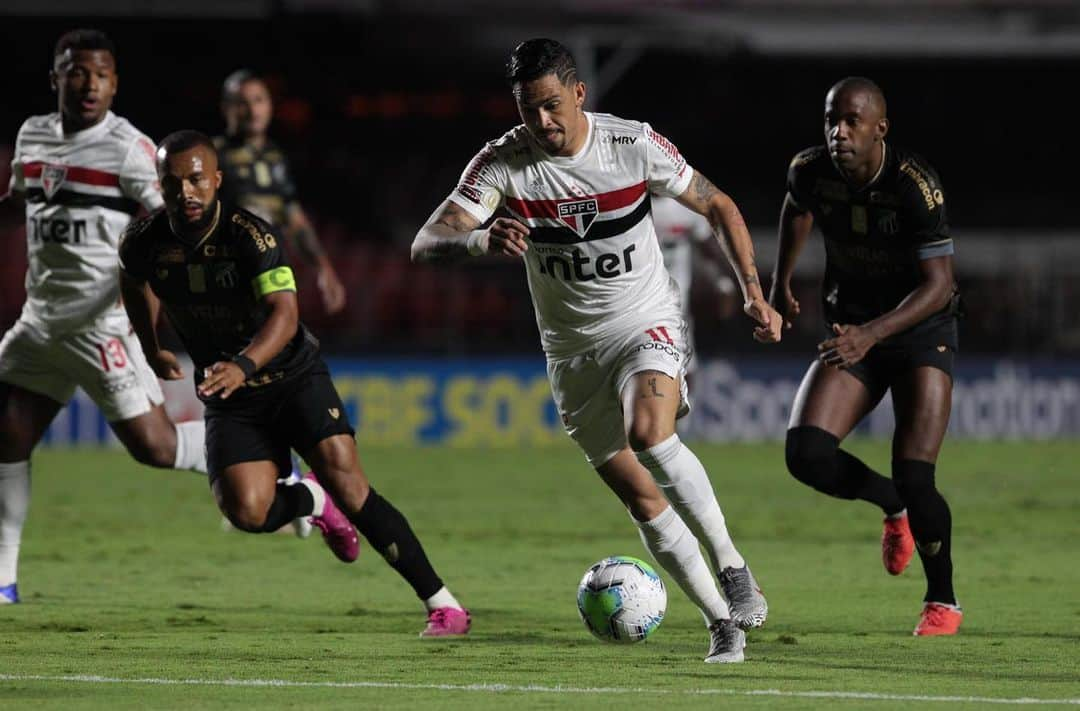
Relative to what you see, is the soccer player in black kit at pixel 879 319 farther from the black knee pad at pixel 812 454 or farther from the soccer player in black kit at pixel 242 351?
the soccer player in black kit at pixel 242 351

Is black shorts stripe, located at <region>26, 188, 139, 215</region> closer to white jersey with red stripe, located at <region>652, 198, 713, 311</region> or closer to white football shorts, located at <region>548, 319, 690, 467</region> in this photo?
white football shorts, located at <region>548, 319, 690, 467</region>

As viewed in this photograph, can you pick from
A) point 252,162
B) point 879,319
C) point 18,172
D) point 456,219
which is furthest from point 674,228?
point 456,219

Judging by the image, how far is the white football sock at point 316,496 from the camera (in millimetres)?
8258

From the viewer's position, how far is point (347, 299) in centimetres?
2109

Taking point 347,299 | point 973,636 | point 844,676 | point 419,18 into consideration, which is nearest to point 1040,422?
point 347,299

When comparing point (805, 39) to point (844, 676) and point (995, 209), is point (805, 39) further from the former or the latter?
point (844, 676)

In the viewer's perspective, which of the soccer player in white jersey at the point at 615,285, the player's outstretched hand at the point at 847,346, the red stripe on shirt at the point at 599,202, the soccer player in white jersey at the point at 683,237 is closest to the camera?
the soccer player in white jersey at the point at 615,285

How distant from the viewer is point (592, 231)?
7012 mm

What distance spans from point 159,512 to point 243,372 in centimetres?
706

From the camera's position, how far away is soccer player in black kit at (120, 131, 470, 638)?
747cm

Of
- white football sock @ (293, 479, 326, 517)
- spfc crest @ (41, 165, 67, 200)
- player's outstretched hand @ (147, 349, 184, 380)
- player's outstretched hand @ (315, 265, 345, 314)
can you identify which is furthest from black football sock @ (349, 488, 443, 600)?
player's outstretched hand @ (315, 265, 345, 314)

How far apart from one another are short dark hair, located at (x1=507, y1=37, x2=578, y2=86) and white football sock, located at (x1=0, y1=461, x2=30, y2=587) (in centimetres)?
357

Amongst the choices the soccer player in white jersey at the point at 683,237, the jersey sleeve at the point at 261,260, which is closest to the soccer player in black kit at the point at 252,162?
the soccer player in white jersey at the point at 683,237

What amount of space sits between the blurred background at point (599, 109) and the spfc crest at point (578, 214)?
12408 millimetres
